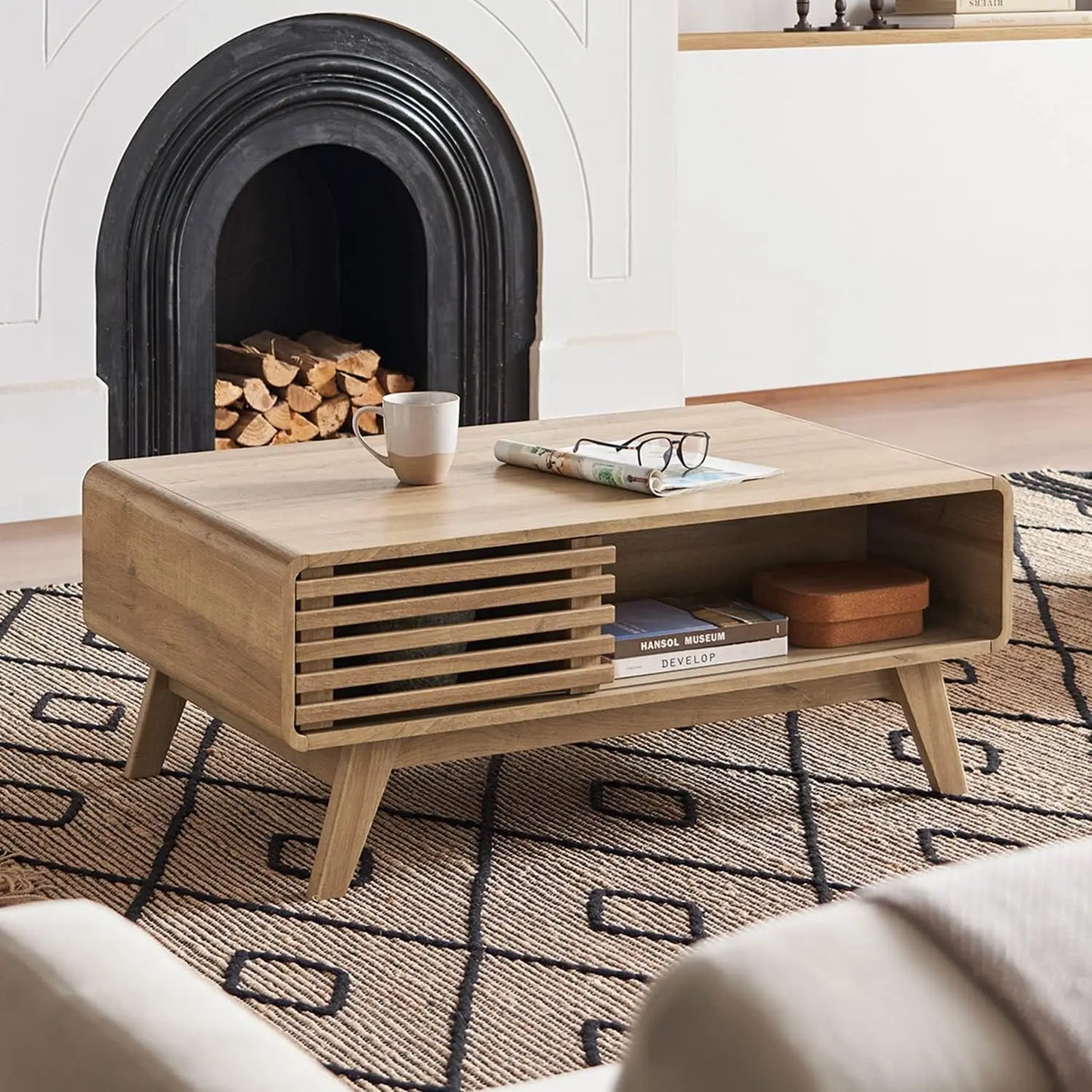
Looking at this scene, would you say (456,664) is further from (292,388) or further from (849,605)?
(292,388)

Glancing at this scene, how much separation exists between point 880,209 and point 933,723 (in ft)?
10.3

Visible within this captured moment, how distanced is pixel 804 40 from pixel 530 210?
3.45ft

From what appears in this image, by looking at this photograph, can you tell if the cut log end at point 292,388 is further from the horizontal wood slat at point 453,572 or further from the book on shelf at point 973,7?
the horizontal wood slat at point 453,572

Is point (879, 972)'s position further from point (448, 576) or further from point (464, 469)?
point (464, 469)

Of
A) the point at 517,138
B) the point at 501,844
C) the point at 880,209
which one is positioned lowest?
the point at 501,844

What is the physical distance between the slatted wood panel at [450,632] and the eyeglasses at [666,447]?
24 cm

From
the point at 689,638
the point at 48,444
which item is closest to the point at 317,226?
the point at 48,444

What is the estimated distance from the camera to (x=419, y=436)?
236cm

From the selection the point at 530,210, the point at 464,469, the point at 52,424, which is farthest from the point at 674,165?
the point at 464,469

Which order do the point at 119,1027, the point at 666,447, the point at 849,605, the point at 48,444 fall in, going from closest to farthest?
the point at 119,1027 → the point at 849,605 → the point at 666,447 → the point at 48,444

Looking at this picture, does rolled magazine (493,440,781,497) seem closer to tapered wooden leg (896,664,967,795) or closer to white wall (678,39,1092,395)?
tapered wooden leg (896,664,967,795)

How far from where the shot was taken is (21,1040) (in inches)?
32.8

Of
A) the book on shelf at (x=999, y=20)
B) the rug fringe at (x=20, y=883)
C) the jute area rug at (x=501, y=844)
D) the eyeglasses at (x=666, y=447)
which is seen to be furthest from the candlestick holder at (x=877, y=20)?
Result: the rug fringe at (x=20, y=883)

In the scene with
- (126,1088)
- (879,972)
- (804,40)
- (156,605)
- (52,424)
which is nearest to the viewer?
(879,972)
